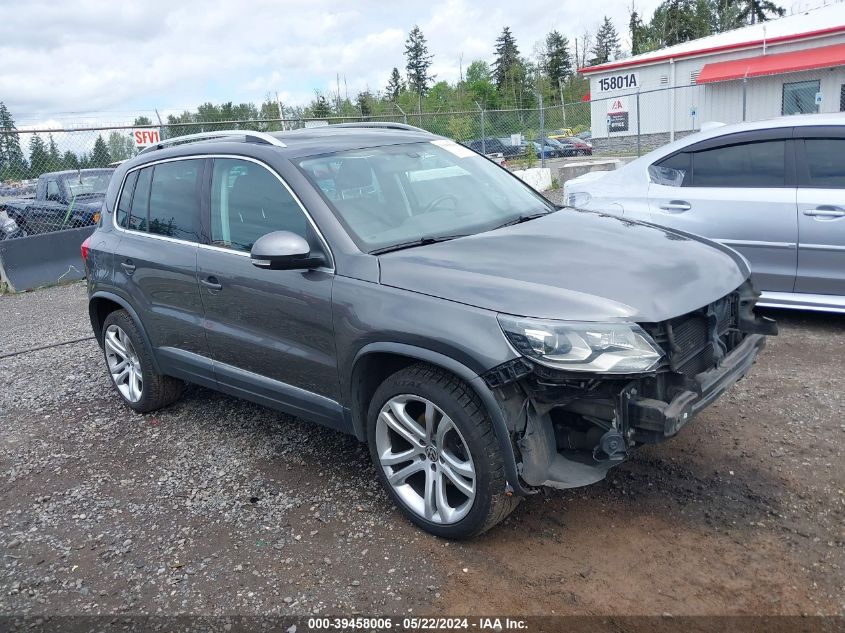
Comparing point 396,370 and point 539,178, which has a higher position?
point 396,370

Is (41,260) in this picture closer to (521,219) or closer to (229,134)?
(229,134)

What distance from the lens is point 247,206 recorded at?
406cm

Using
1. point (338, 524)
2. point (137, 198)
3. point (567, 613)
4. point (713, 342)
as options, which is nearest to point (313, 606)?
point (338, 524)

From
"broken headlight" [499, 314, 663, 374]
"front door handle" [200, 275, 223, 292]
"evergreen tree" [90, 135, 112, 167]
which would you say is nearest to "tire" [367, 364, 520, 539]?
"broken headlight" [499, 314, 663, 374]

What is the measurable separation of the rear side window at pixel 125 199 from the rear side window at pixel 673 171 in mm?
4315

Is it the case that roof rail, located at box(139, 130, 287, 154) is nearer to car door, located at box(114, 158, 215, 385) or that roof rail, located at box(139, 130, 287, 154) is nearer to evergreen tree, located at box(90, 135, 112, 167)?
car door, located at box(114, 158, 215, 385)

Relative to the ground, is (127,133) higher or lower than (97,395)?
higher

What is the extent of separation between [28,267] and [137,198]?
24.9 ft

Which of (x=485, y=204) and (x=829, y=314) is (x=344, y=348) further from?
(x=829, y=314)

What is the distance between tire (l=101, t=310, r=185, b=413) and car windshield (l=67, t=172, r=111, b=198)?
338 inches

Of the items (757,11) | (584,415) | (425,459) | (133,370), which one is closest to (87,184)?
(133,370)

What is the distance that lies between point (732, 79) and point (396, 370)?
27.7 meters

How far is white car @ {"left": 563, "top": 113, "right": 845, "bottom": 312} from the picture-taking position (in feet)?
17.9

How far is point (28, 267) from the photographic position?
11281 millimetres
